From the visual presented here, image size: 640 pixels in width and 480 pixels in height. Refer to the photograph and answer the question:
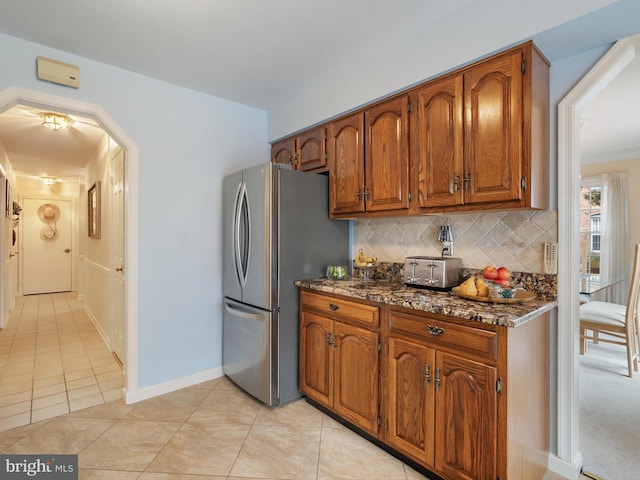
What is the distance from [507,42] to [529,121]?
41cm

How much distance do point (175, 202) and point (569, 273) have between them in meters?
2.74

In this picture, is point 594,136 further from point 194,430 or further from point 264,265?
point 194,430

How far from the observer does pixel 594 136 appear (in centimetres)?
383

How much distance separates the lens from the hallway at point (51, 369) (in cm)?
244

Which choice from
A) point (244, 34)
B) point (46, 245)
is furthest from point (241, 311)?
point (46, 245)

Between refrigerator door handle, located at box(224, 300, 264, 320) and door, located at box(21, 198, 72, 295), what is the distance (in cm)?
689

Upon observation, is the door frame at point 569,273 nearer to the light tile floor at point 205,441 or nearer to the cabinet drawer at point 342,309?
the light tile floor at point 205,441

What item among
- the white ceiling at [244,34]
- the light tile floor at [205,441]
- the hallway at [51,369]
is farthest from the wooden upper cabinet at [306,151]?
the hallway at [51,369]

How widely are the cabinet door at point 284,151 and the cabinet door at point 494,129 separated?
1.61 meters

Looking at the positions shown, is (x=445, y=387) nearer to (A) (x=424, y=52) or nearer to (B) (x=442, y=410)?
(B) (x=442, y=410)

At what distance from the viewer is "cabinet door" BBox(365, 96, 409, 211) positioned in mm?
2105

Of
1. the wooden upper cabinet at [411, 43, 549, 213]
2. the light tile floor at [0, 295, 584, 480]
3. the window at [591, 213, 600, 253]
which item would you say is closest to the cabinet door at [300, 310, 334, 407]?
the light tile floor at [0, 295, 584, 480]

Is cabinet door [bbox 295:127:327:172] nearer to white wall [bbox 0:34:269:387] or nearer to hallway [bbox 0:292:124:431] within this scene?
white wall [bbox 0:34:269:387]

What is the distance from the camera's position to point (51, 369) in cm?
314
